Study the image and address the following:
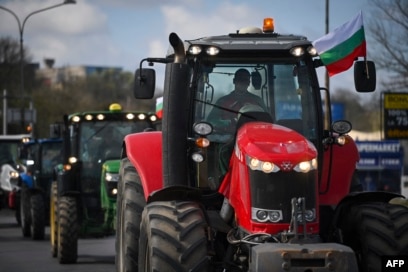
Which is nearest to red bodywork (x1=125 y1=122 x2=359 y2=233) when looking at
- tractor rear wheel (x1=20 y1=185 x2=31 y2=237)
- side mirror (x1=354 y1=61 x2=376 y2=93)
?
side mirror (x1=354 y1=61 x2=376 y2=93)

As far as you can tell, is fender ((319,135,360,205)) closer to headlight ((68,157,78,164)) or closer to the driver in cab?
the driver in cab

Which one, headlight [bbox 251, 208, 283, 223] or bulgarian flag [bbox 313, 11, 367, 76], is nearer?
headlight [bbox 251, 208, 283, 223]

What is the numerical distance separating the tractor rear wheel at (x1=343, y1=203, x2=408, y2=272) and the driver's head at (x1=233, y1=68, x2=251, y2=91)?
1.58m

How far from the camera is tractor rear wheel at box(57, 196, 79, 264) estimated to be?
55.5 feet

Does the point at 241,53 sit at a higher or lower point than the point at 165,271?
higher

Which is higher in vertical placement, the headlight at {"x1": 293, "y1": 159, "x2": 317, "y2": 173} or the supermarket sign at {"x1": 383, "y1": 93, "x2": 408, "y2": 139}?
the supermarket sign at {"x1": 383, "y1": 93, "x2": 408, "y2": 139}

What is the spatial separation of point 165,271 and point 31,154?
1743 cm

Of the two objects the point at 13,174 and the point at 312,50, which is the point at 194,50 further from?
the point at 13,174

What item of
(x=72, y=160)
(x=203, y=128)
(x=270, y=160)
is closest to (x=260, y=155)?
(x=270, y=160)

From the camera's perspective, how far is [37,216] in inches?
873

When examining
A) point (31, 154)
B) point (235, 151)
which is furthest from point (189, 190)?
point (31, 154)

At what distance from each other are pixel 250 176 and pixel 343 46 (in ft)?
7.27

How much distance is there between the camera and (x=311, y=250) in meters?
8.27

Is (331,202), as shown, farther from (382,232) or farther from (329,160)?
(382,232)
